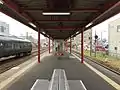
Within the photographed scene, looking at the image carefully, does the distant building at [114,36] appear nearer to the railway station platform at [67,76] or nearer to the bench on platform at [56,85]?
the railway station platform at [67,76]

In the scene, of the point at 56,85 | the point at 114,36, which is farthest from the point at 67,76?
the point at 114,36

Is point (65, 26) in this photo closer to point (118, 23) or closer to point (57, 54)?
point (57, 54)

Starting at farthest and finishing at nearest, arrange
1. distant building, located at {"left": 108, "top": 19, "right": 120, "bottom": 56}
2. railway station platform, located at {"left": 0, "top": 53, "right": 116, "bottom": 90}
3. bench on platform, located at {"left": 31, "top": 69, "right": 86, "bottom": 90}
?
distant building, located at {"left": 108, "top": 19, "right": 120, "bottom": 56} → railway station platform, located at {"left": 0, "top": 53, "right": 116, "bottom": 90} → bench on platform, located at {"left": 31, "top": 69, "right": 86, "bottom": 90}

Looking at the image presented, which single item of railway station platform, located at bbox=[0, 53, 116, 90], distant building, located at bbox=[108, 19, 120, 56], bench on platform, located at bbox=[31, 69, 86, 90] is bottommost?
railway station platform, located at bbox=[0, 53, 116, 90]

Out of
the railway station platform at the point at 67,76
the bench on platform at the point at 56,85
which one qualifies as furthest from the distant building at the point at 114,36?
the bench on platform at the point at 56,85

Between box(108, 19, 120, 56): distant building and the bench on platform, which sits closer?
the bench on platform

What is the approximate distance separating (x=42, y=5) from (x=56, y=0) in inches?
92.0

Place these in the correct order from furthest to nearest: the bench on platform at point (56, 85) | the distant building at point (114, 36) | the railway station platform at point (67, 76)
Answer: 1. the distant building at point (114, 36)
2. the railway station platform at point (67, 76)
3. the bench on platform at point (56, 85)

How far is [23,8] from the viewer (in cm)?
1585

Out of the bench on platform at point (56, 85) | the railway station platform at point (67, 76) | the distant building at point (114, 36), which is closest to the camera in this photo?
the bench on platform at point (56, 85)

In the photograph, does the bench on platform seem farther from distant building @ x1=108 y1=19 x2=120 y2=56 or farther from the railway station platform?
distant building @ x1=108 y1=19 x2=120 y2=56

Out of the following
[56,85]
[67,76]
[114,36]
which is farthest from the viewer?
[114,36]

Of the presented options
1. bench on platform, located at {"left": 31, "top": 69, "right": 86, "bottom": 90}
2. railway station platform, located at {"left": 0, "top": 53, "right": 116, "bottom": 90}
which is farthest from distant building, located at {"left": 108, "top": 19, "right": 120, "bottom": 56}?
bench on platform, located at {"left": 31, "top": 69, "right": 86, "bottom": 90}

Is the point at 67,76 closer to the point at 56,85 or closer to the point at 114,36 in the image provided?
the point at 56,85
